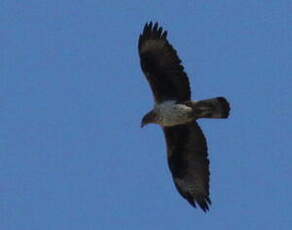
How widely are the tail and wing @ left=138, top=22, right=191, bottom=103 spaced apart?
0.24 metres

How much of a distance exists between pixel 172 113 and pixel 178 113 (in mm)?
90

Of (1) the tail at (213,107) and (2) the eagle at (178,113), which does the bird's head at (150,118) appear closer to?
(2) the eagle at (178,113)

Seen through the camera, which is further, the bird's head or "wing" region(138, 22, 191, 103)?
the bird's head

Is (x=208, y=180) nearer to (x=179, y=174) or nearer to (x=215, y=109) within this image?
(x=179, y=174)

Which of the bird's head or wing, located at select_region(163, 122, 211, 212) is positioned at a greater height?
the bird's head

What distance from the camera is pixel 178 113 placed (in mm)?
8352

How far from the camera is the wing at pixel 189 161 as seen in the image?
28.3 ft

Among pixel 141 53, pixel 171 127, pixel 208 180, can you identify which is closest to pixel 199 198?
pixel 208 180

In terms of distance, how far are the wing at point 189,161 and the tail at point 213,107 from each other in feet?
1.11

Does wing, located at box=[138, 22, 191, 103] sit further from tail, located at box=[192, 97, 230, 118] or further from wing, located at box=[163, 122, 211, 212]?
wing, located at box=[163, 122, 211, 212]

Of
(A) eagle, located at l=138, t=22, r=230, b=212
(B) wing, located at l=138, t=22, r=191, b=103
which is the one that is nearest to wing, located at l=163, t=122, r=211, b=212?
(A) eagle, located at l=138, t=22, r=230, b=212

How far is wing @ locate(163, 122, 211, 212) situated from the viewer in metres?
8.62

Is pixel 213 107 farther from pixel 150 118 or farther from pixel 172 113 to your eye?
pixel 150 118

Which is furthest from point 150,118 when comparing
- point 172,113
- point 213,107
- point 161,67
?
point 213,107
